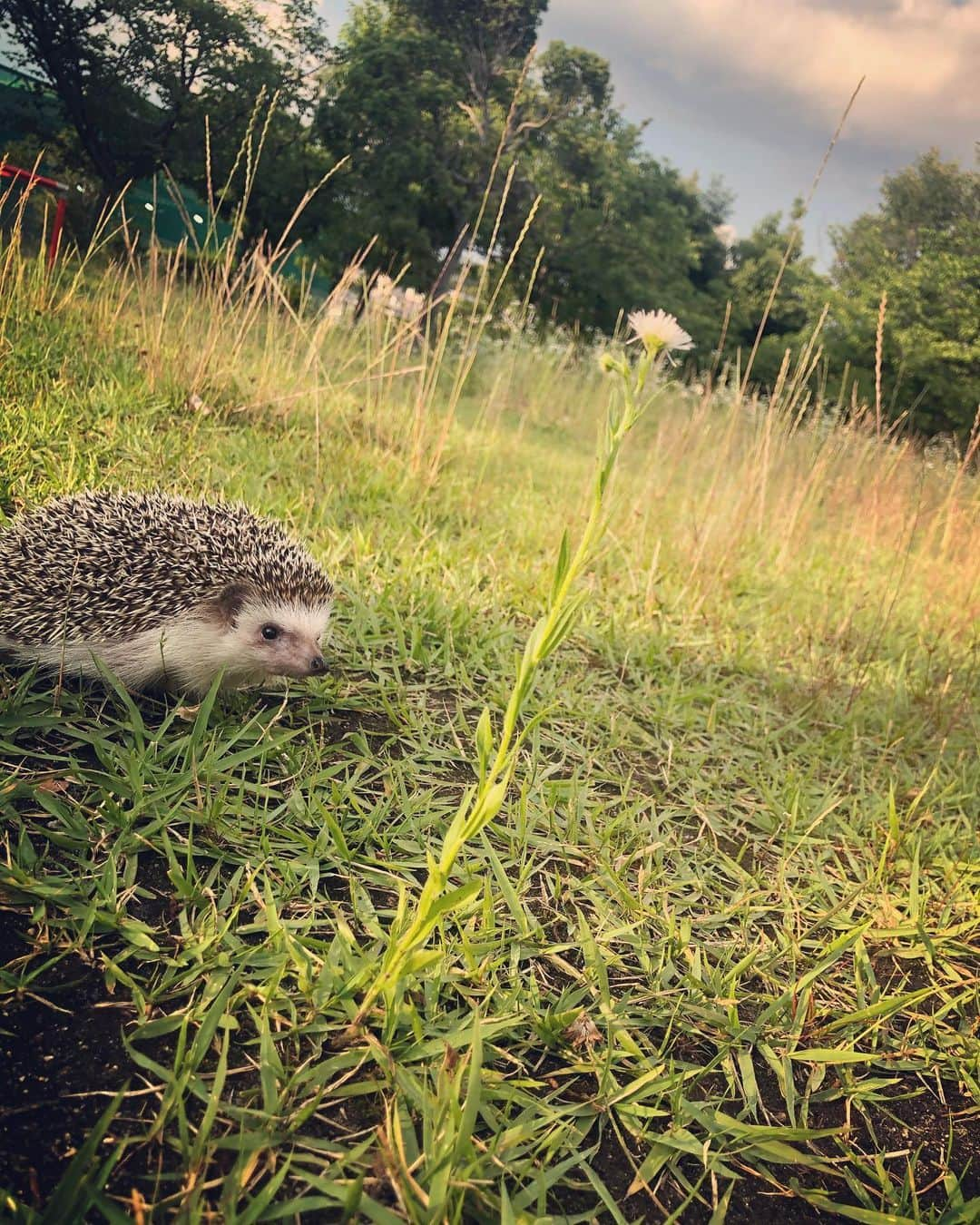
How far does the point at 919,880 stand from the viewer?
2207 mm

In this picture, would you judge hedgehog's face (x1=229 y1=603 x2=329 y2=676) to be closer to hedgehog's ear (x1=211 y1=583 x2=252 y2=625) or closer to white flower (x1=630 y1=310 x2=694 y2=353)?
hedgehog's ear (x1=211 y1=583 x2=252 y2=625)

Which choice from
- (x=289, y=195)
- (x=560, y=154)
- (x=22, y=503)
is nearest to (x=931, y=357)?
(x=560, y=154)

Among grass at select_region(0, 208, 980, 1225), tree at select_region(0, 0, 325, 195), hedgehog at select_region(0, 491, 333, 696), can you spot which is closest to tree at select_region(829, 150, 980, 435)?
tree at select_region(0, 0, 325, 195)

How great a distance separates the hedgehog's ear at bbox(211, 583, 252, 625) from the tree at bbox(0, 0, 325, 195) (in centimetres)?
309

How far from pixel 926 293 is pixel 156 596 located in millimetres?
17571

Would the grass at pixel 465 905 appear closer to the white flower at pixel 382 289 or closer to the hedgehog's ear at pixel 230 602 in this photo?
the hedgehog's ear at pixel 230 602

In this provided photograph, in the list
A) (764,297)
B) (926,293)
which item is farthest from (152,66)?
(764,297)

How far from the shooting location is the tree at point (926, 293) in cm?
1454

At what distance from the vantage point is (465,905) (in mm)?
1602

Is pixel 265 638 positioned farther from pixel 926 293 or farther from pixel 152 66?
pixel 926 293

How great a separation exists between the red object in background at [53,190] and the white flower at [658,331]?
3871mm

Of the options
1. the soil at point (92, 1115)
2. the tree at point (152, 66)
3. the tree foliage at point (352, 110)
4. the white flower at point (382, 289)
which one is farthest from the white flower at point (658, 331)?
the tree at point (152, 66)

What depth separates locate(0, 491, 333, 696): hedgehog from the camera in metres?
2.05

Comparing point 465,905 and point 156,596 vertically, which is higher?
point 156,596
